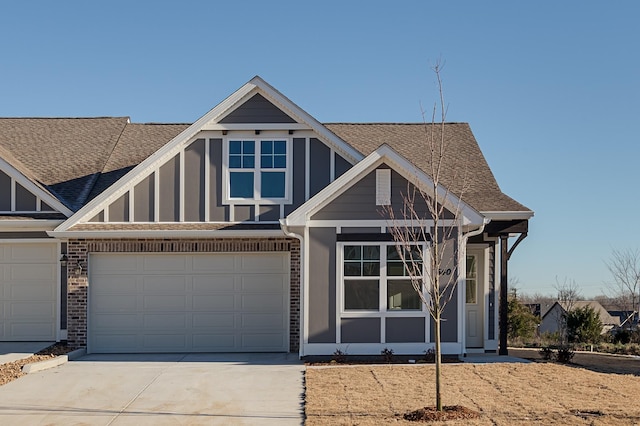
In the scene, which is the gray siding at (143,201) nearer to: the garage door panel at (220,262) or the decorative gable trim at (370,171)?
the garage door panel at (220,262)

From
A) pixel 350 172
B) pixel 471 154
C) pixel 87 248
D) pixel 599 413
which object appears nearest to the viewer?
pixel 599 413

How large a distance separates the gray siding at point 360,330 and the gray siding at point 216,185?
3673mm

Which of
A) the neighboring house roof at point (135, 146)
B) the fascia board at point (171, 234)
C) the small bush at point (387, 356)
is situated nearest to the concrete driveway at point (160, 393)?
the small bush at point (387, 356)

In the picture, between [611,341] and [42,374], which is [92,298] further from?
[611,341]

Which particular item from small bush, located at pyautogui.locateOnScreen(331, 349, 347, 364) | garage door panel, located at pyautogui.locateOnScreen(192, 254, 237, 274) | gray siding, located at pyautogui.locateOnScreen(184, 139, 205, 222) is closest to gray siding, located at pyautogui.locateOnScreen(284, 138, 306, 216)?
garage door panel, located at pyautogui.locateOnScreen(192, 254, 237, 274)

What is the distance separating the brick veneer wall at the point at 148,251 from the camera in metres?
15.1

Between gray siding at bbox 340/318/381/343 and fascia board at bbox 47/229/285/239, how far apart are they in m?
2.47

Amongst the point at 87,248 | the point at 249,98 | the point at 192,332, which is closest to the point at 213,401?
the point at 192,332

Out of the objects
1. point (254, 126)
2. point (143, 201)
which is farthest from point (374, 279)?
point (143, 201)

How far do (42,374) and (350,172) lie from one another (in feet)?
22.5

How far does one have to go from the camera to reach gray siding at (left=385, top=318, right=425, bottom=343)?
45.8ft

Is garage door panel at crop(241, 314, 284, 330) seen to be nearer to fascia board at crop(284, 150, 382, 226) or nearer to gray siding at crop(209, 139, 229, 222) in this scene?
gray siding at crop(209, 139, 229, 222)

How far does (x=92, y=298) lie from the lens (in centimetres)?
1531

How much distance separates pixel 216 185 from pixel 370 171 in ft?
12.0
